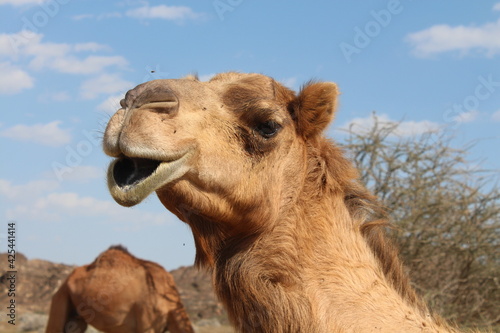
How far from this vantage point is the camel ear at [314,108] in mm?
3740

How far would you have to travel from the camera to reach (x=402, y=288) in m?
3.53

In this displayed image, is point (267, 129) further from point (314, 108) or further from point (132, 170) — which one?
point (132, 170)

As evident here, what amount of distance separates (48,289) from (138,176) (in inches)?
635

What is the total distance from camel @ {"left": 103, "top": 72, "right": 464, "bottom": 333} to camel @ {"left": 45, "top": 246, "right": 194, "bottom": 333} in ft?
24.9

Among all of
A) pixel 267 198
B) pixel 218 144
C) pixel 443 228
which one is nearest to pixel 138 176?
A: pixel 218 144

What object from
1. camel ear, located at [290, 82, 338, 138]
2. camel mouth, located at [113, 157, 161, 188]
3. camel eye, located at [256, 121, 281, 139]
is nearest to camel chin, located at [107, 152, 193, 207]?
camel mouth, located at [113, 157, 161, 188]

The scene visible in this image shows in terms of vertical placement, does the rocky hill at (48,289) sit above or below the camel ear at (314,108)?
below

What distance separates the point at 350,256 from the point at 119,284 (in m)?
8.35

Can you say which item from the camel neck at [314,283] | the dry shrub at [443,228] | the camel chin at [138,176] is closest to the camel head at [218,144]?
the camel chin at [138,176]

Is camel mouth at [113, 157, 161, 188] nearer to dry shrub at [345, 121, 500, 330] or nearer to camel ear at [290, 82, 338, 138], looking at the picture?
camel ear at [290, 82, 338, 138]

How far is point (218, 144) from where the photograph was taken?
339 centimetres

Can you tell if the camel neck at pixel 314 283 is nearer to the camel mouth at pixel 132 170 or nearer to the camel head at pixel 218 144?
the camel head at pixel 218 144

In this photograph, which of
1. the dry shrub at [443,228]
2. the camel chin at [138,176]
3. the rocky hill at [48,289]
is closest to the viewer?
the camel chin at [138,176]

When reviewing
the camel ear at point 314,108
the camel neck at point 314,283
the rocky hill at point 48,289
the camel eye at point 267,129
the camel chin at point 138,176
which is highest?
the camel ear at point 314,108
